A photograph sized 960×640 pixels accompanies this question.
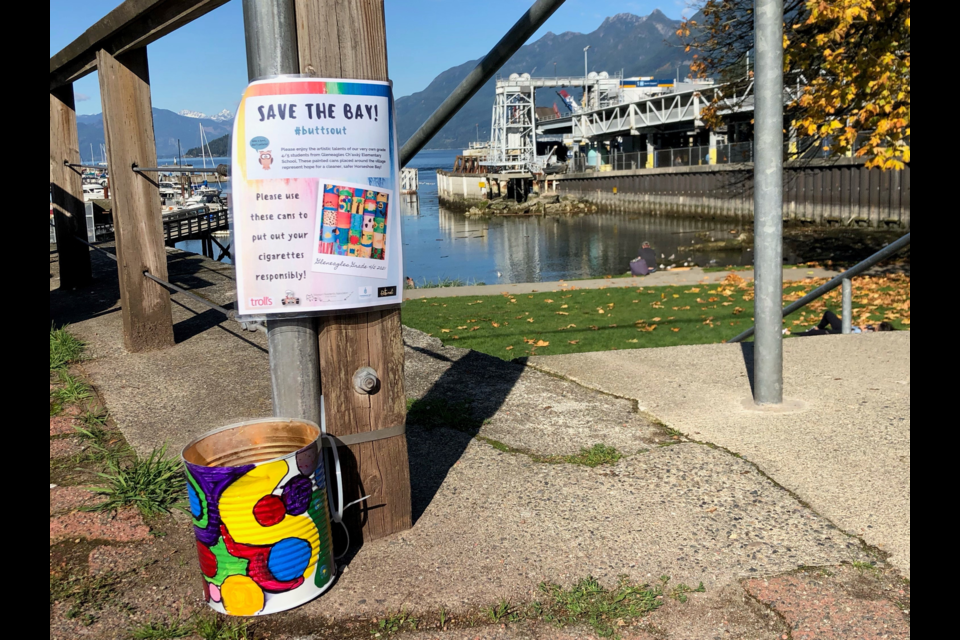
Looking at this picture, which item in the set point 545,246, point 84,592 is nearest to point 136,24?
point 84,592

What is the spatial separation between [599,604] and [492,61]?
107 inches

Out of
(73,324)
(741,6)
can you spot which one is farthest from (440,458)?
(741,6)

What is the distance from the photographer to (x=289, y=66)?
3281 mm

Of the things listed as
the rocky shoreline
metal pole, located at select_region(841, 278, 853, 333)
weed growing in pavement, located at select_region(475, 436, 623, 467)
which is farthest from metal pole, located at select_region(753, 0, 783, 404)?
the rocky shoreline

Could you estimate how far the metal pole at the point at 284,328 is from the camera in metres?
3.25

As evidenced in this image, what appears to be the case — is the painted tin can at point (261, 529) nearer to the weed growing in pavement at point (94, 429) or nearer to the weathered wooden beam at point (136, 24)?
the weed growing in pavement at point (94, 429)

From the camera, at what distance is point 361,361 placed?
358 cm

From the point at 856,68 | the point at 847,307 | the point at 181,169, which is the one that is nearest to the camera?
the point at 181,169

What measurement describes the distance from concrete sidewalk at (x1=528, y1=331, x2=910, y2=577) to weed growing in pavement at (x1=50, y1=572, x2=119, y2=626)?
317 centimetres

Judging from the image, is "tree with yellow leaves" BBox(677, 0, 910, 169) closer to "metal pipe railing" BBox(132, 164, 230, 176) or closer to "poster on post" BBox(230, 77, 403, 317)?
"metal pipe railing" BBox(132, 164, 230, 176)

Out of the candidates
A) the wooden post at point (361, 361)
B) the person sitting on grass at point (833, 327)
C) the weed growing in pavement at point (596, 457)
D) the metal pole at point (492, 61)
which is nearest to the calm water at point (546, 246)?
the person sitting on grass at point (833, 327)

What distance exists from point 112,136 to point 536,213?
193 ft

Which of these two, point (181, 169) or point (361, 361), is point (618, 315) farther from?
point (361, 361)

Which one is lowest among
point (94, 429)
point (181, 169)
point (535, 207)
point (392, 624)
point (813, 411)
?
point (392, 624)
